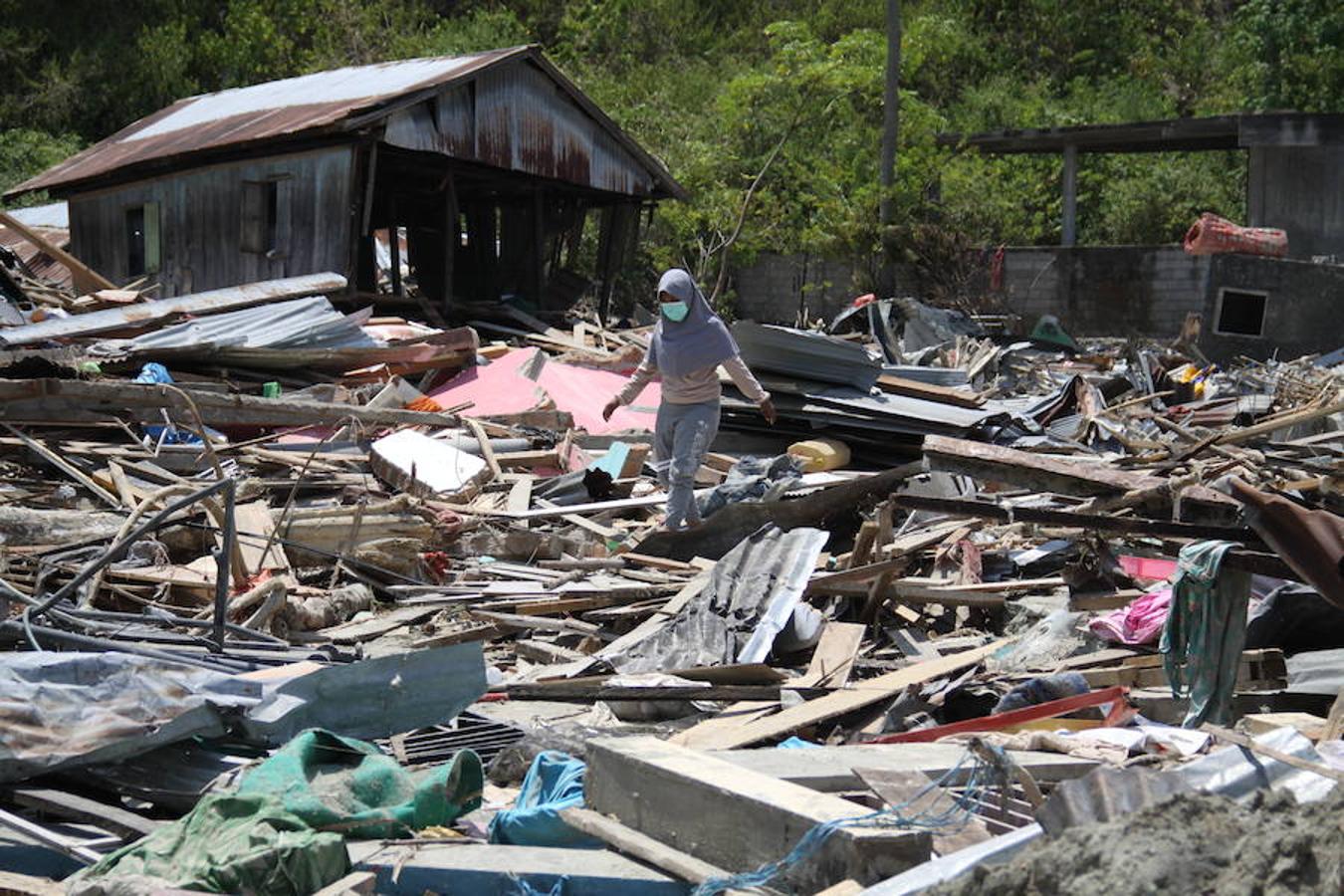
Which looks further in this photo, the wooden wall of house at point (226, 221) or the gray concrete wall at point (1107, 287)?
the gray concrete wall at point (1107, 287)

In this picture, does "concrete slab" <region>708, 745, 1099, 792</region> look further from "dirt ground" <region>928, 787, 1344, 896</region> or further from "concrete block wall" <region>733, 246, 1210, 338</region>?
"concrete block wall" <region>733, 246, 1210, 338</region>

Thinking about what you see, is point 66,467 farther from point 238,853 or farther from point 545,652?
point 238,853

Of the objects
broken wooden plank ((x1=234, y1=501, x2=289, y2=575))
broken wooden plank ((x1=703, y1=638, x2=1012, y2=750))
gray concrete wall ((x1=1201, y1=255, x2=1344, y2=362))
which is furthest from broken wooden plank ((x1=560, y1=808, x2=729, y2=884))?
gray concrete wall ((x1=1201, y1=255, x2=1344, y2=362))

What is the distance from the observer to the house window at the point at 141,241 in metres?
23.2

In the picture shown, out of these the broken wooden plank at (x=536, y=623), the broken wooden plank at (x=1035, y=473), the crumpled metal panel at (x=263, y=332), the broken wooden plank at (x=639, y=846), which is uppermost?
the broken wooden plank at (x=1035, y=473)

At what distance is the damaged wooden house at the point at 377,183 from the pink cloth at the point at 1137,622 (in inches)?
539

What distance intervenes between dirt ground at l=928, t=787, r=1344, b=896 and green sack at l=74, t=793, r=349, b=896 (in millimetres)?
1953

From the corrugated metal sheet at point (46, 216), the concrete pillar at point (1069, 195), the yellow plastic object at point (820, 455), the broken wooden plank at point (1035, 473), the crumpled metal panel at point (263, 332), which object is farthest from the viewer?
→ the corrugated metal sheet at point (46, 216)

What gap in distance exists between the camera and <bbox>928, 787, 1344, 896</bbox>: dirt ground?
2.86 metres

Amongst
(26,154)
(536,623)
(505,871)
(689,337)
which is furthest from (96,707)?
(26,154)

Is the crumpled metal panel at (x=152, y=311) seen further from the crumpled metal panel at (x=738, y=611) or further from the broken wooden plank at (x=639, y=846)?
the broken wooden plank at (x=639, y=846)

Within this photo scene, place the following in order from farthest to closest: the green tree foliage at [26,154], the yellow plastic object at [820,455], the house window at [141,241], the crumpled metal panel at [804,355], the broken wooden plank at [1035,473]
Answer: the green tree foliage at [26,154] → the house window at [141,241] → the crumpled metal panel at [804,355] → the yellow plastic object at [820,455] → the broken wooden plank at [1035,473]

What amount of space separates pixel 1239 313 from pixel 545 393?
418 inches

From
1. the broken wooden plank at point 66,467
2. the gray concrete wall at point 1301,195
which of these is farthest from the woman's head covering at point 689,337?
the gray concrete wall at point 1301,195
